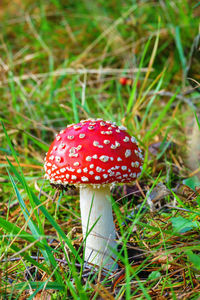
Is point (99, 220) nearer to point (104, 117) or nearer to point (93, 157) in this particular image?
point (93, 157)

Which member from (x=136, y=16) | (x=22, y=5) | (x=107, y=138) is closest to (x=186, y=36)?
(x=136, y=16)

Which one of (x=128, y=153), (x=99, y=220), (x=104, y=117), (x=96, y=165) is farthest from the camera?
(x=104, y=117)

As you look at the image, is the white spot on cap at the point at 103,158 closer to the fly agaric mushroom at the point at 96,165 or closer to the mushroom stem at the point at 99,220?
the fly agaric mushroom at the point at 96,165

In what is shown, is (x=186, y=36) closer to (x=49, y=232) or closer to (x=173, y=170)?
(x=173, y=170)

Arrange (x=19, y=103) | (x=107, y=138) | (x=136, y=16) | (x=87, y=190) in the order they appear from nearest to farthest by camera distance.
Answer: (x=107, y=138) → (x=87, y=190) → (x=19, y=103) → (x=136, y=16)

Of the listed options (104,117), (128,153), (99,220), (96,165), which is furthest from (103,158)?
(104,117)

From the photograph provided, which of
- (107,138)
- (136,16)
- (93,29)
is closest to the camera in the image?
(107,138)

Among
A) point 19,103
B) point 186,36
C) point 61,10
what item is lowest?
point 19,103
